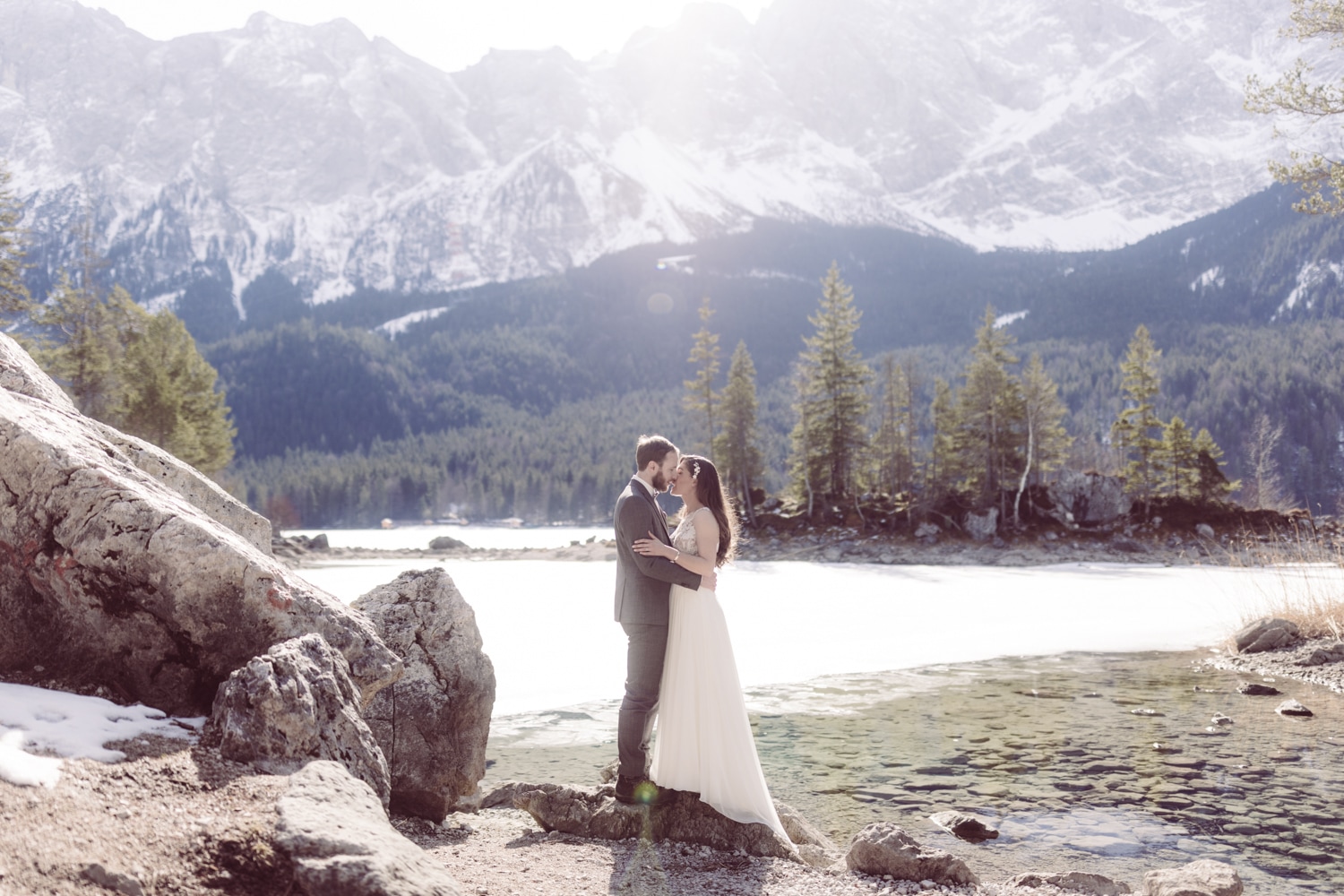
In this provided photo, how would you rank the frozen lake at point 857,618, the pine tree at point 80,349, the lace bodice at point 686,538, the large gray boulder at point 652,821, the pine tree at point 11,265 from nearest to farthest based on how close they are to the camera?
1. the large gray boulder at point 652,821
2. the lace bodice at point 686,538
3. the frozen lake at point 857,618
4. the pine tree at point 11,265
5. the pine tree at point 80,349

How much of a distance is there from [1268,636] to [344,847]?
16137 mm

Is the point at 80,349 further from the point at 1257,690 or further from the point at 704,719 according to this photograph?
the point at 1257,690

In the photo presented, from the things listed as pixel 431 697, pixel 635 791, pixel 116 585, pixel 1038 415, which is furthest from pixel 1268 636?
pixel 1038 415

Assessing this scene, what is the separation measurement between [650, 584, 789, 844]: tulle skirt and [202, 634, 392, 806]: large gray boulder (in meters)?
2.21

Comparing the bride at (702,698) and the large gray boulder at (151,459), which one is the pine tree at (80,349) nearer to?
the large gray boulder at (151,459)

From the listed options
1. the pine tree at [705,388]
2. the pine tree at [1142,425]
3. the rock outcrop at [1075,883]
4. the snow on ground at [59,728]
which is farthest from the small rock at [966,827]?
the pine tree at [705,388]

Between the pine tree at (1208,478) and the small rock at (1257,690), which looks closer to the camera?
the small rock at (1257,690)

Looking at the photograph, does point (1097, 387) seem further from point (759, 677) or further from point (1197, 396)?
point (759, 677)

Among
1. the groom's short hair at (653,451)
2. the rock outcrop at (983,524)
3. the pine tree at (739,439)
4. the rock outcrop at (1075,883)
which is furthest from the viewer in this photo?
the pine tree at (739,439)

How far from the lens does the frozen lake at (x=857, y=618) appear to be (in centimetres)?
1500

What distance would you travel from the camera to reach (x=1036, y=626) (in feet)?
65.7

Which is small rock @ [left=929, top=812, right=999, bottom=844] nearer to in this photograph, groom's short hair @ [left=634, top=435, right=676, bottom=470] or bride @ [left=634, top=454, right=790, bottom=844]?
bride @ [left=634, top=454, right=790, bottom=844]

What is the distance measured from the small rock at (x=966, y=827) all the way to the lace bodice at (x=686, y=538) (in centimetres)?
331

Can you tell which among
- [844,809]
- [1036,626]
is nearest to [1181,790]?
[844,809]
